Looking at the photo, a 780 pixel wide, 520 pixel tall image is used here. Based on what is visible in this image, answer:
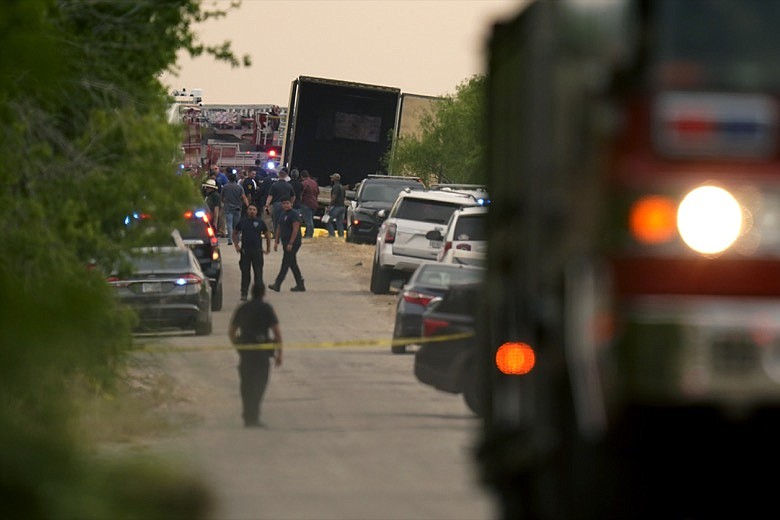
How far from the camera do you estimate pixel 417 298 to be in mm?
20750

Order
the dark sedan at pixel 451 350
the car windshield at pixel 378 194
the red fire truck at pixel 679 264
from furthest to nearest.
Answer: the car windshield at pixel 378 194, the dark sedan at pixel 451 350, the red fire truck at pixel 679 264

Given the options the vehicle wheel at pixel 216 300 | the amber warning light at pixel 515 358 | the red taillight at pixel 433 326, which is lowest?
the vehicle wheel at pixel 216 300

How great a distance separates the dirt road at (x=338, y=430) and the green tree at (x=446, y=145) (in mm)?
30305

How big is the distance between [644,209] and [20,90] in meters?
2.66

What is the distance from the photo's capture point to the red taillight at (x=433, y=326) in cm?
1823

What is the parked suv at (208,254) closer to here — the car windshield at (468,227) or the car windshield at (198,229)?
the car windshield at (198,229)

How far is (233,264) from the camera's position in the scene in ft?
117

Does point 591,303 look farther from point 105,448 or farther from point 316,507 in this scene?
point 316,507

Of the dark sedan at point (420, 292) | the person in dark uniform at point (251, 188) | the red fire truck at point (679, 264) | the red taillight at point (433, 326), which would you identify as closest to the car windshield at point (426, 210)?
the dark sedan at point (420, 292)

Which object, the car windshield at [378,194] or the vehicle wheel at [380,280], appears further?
the car windshield at [378,194]

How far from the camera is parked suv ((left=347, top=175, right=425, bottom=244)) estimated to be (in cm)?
3931

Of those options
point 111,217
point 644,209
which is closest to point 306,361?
point 111,217

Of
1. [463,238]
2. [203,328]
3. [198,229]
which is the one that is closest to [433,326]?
[203,328]

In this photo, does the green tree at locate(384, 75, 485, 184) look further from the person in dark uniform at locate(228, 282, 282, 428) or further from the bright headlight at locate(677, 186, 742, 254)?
the bright headlight at locate(677, 186, 742, 254)
